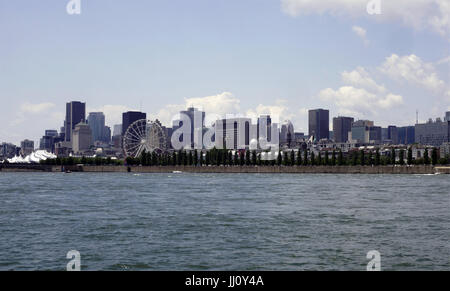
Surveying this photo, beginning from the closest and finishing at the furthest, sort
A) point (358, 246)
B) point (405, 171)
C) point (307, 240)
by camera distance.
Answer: point (358, 246), point (307, 240), point (405, 171)

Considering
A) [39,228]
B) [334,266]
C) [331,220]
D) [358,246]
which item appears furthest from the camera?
[331,220]

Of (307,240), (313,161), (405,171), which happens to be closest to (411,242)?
(307,240)

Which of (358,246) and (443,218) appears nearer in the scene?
(358,246)

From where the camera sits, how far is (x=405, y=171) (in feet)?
538

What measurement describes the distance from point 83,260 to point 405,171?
151 m
